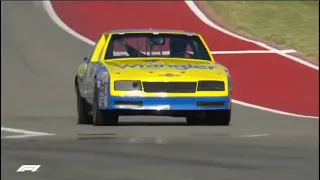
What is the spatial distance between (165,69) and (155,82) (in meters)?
0.17

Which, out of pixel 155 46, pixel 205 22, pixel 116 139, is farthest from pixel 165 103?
pixel 205 22

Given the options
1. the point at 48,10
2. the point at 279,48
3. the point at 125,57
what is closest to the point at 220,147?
the point at 125,57

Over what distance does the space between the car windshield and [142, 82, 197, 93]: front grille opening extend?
0.53m

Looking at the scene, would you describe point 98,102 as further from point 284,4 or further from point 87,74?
point 284,4

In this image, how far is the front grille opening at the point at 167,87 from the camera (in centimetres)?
1098

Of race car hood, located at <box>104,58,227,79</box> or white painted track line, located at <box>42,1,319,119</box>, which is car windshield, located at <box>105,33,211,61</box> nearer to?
race car hood, located at <box>104,58,227,79</box>

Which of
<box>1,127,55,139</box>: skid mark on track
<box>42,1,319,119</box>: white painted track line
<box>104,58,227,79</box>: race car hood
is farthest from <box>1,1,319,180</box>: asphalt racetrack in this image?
<box>104,58,227,79</box>: race car hood

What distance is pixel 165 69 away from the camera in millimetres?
11062

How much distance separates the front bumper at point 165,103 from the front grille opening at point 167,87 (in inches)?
3.5

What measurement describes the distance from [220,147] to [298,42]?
2541 mm

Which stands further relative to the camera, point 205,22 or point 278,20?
point 205,22

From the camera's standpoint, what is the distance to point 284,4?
23.6 m

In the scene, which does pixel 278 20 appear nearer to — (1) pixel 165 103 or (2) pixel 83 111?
(2) pixel 83 111

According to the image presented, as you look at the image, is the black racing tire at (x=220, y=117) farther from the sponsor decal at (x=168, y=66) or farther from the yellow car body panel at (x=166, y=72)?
the sponsor decal at (x=168, y=66)
